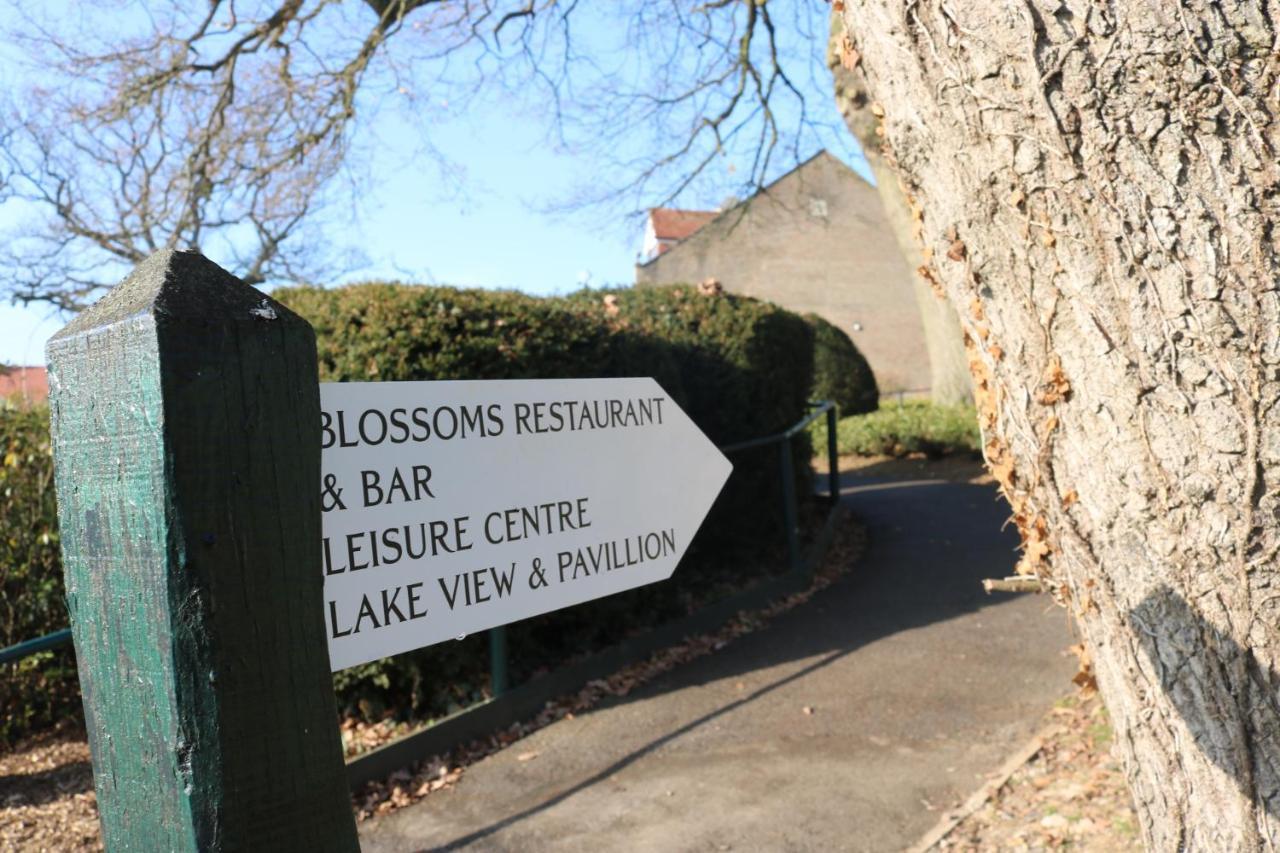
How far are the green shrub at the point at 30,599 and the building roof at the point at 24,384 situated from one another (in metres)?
1.14

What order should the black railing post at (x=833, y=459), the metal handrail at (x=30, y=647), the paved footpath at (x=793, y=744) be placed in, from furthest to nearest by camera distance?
the black railing post at (x=833, y=459)
the paved footpath at (x=793, y=744)
the metal handrail at (x=30, y=647)

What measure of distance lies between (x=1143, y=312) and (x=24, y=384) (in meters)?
7.08

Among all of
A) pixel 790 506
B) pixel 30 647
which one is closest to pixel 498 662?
pixel 30 647

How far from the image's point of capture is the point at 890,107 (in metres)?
2.09

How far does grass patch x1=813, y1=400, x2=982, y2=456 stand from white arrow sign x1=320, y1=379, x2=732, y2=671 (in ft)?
39.5

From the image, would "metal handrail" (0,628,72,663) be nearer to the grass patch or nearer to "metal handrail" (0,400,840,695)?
"metal handrail" (0,400,840,695)

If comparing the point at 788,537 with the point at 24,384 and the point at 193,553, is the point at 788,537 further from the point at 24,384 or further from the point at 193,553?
the point at 193,553

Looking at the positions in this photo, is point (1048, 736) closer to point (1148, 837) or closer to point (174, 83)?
point (1148, 837)

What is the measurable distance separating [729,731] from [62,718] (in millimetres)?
3421

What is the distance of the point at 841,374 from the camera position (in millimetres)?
20953

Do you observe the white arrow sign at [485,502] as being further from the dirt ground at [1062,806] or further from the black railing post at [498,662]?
the black railing post at [498,662]

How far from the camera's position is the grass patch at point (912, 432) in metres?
14.6

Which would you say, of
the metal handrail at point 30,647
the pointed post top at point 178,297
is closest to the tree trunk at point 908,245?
the metal handrail at point 30,647

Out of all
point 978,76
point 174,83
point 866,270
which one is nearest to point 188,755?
point 978,76
